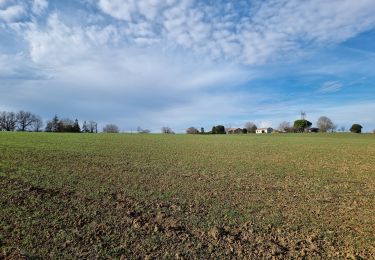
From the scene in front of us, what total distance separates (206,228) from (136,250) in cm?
205

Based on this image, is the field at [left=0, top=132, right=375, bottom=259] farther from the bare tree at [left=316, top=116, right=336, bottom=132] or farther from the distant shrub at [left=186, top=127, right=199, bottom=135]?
the bare tree at [left=316, top=116, right=336, bottom=132]

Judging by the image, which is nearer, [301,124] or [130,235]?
[130,235]

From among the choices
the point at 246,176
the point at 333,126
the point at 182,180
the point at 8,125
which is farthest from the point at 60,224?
the point at 333,126

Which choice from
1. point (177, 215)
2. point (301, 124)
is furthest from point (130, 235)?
point (301, 124)


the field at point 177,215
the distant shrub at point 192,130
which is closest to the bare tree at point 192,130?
the distant shrub at point 192,130

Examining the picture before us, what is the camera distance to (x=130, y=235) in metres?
7.79

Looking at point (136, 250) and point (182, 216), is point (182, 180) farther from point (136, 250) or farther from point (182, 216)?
point (136, 250)

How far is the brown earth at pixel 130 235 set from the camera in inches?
279

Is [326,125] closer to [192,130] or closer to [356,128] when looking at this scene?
[356,128]

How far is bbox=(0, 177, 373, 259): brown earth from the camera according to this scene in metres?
7.08

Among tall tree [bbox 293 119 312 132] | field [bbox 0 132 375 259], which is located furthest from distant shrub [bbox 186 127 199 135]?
field [bbox 0 132 375 259]

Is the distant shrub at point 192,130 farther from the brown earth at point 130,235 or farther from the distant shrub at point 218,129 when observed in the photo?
the brown earth at point 130,235

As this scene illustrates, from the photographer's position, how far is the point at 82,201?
32.6 ft

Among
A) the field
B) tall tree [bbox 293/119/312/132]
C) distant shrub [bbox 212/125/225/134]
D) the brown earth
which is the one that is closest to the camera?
the brown earth
